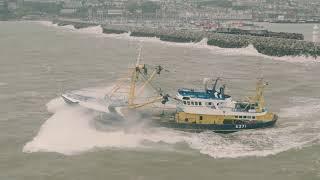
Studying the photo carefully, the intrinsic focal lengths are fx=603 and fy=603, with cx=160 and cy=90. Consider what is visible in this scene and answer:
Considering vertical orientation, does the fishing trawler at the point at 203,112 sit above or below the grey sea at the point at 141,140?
above

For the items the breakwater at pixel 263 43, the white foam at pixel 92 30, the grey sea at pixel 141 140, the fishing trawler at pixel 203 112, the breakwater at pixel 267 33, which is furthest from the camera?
the white foam at pixel 92 30

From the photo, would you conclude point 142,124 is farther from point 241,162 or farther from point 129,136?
point 241,162

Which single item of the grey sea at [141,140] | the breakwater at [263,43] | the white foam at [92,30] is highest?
the breakwater at [263,43]

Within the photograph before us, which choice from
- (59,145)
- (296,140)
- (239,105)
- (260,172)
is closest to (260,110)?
(239,105)

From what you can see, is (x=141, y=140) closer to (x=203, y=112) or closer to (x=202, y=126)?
(x=202, y=126)

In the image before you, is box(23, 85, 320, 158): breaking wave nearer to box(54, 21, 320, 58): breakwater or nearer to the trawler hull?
the trawler hull

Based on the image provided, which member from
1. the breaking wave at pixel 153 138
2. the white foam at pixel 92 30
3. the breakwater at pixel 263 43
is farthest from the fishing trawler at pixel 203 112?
the white foam at pixel 92 30

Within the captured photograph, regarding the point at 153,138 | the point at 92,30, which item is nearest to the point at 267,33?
the point at 92,30

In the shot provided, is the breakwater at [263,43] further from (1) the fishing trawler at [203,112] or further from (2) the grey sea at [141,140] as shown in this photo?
(1) the fishing trawler at [203,112]

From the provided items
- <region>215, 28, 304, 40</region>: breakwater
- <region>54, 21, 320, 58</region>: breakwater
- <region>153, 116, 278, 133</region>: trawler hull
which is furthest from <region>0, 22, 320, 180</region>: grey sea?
<region>215, 28, 304, 40</region>: breakwater
